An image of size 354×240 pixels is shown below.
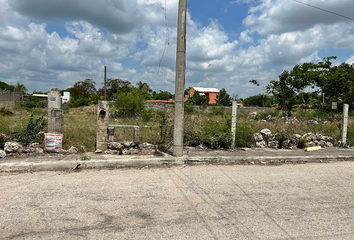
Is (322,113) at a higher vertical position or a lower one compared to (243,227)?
higher

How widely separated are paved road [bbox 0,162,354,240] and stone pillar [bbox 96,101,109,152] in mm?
1652

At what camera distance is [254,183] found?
5.41 m

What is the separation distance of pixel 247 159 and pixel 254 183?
2129 millimetres

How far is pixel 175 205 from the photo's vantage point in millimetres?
4113

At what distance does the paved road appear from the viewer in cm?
329

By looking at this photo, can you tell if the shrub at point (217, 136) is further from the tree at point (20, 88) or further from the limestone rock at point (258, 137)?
the tree at point (20, 88)

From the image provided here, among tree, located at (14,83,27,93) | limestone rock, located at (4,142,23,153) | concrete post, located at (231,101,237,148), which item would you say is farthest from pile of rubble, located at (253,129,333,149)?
tree, located at (14,83,27,93)

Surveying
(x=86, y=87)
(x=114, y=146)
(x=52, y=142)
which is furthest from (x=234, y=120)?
(x=86, y=87)

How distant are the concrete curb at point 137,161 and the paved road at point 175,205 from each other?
13.9 inches

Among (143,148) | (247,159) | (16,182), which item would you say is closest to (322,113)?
(247,159)

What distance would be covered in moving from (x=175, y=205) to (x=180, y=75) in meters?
3.95

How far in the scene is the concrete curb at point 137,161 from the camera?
611 centimetres

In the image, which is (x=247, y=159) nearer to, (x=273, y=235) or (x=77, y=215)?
(x=273, y=235)

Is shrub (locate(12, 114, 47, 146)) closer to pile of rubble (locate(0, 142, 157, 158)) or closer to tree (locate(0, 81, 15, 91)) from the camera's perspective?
pile of rubble (locate(0, 142, 157, 158))
